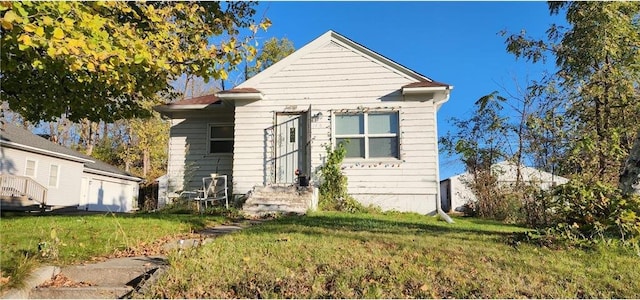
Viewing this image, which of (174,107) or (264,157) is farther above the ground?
(174,107)

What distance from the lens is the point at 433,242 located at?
5.04 metres

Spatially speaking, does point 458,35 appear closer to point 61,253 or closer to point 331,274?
point 331,274

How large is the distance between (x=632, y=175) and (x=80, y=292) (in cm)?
614

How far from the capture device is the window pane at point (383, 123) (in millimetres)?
11219

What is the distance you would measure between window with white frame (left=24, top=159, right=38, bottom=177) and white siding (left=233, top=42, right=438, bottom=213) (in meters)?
13.7

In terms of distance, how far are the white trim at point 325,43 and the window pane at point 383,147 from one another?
73.6 inches

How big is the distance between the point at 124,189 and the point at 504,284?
93.9 ft

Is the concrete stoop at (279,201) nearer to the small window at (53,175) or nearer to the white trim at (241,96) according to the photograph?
the white trim at (241,96)

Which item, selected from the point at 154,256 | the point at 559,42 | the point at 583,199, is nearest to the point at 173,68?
the point at 154,256

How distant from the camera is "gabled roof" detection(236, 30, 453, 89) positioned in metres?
11.2

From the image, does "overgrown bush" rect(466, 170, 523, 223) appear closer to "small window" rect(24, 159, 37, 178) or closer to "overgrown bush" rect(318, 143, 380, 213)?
"overgrown bush" rect(318, 143, 380, 213)

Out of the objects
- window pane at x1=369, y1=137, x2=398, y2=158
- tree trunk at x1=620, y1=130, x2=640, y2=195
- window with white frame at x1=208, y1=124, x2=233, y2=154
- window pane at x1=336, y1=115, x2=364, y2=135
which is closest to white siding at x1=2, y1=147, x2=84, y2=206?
window with white frame at x1=208, y1=124, x2=233, y2=154

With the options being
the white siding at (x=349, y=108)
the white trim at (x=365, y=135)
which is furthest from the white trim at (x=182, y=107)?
the white trim at (x=365, y=135)

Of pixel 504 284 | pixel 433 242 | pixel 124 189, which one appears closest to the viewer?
pixel 504 284
